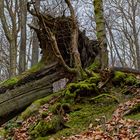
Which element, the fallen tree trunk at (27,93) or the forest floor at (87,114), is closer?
the forest floor at (87,114)

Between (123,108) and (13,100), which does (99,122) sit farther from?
(13,100)

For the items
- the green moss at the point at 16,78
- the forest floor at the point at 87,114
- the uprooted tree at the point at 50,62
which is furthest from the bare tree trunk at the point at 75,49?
the green moss at the point at 16,78

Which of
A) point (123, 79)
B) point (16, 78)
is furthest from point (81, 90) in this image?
point (16, 78)

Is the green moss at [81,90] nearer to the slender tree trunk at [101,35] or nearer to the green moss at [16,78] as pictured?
the green moss at [16,78]

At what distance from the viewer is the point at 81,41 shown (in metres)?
11.4

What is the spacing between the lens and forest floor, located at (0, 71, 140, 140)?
6480 mm

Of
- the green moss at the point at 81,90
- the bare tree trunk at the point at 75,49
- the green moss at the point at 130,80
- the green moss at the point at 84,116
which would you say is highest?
the bare tree trunk at the point at 75,49

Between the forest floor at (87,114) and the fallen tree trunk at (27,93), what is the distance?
0.38 metres

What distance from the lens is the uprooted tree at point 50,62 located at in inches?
384

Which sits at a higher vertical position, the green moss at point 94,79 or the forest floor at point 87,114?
the green moss at point 94,79

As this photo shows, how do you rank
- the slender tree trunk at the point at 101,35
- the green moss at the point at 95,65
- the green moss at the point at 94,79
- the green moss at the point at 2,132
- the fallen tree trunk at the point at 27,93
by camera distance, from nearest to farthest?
the green moss at the point at 2,132
the green moss at the point at 94,79
the fallen tree trunk at the point at 27,93
the green moss at the point at 95,65
the slender tree trunk at the point at 101,35

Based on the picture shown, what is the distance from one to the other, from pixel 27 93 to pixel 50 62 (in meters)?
1.43

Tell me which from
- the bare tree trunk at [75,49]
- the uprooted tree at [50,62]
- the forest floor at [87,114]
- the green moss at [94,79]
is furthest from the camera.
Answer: the bare tree trunk at [75,49]

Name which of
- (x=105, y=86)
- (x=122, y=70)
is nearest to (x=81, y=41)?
(x=122, y=70)
